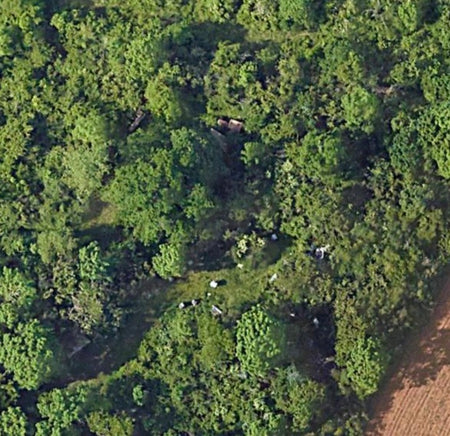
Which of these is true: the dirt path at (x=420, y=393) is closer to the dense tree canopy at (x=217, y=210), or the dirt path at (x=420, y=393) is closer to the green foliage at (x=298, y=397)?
the dense tree canopy at (x=217, y=210)

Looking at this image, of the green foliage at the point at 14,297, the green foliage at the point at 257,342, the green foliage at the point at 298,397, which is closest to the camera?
the green foliage at the point at 257,342

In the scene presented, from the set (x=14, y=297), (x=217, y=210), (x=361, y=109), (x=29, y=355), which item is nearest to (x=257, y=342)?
(x=217, y=210)

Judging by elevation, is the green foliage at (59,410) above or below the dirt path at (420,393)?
above

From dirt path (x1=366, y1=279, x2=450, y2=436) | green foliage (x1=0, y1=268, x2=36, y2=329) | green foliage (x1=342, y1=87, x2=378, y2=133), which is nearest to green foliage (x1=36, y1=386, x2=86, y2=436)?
green foliage (x1=0, y1=268, x2=36, y2=329)

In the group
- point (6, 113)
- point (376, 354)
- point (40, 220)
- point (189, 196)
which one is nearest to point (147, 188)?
point (189, 196)

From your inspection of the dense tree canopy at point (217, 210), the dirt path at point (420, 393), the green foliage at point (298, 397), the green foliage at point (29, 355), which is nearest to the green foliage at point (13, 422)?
the dense tree canopy at point (217, 210)

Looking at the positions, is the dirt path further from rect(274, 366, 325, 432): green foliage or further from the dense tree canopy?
rect(274, 366, 325, 432): green foliage

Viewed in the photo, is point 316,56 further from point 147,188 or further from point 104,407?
point 104,407

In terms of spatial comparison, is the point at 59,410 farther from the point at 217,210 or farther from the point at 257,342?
the point at 217,210
